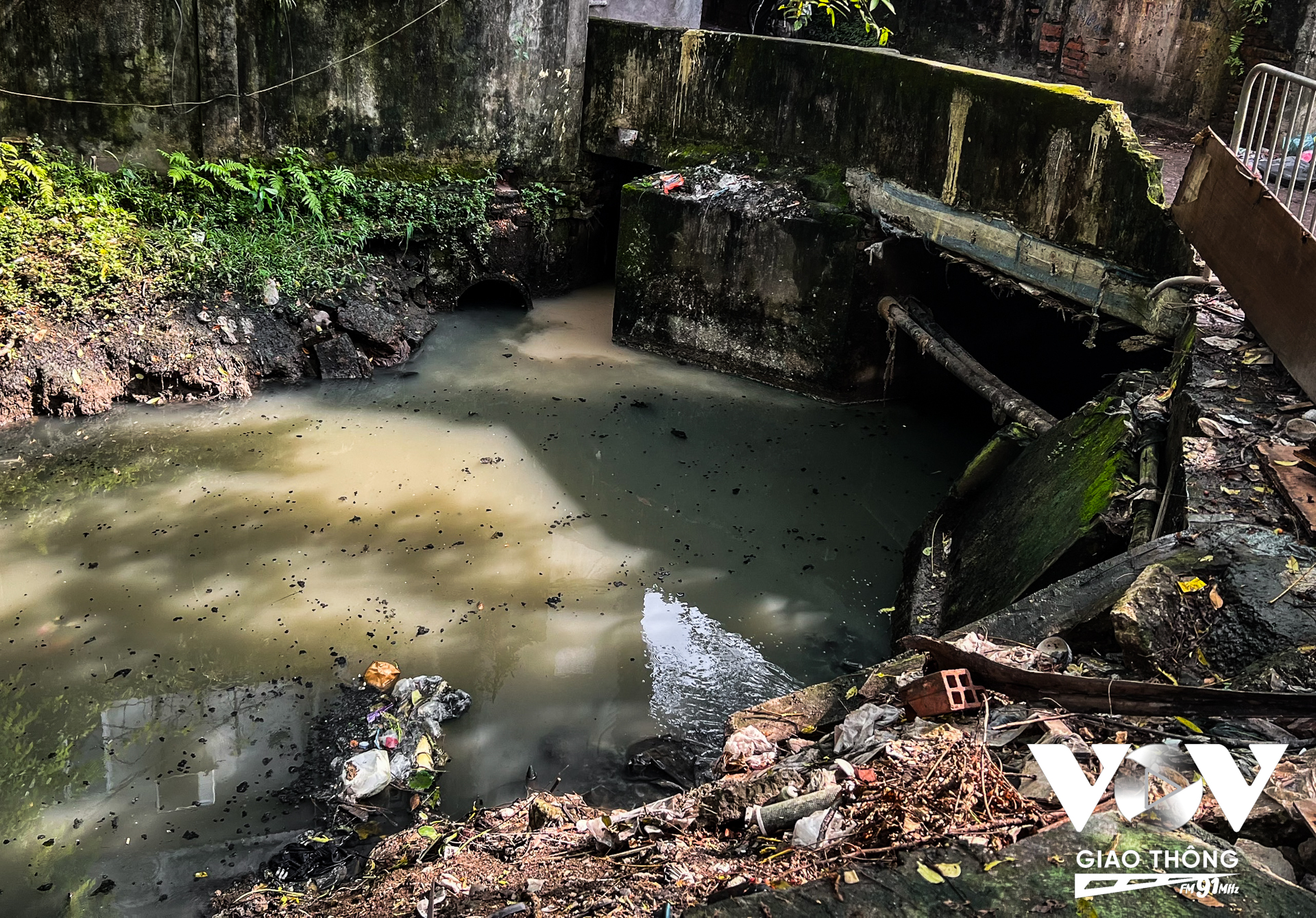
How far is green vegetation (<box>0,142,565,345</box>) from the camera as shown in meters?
7.01

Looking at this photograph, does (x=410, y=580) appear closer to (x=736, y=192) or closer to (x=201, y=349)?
(x=201, y=349)

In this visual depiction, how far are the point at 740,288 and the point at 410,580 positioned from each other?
388 cm

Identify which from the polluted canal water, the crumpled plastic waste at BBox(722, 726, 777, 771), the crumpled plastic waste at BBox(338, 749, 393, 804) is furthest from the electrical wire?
the crumpled plastic waste at BBox(722, 726, 777, 771)

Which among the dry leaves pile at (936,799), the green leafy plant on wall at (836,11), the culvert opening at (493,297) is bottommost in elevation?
the culvert opening at (493,297)

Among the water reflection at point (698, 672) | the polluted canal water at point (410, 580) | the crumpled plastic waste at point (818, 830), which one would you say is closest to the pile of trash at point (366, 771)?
the polluted canal water at point (410, 580)

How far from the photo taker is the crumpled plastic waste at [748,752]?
3.29m

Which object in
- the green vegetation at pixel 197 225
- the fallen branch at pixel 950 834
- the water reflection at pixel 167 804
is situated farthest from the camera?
the green vegetation at pixel 197 225

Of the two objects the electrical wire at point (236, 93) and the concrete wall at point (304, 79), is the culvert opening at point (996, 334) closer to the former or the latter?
the concrete wall at point (304, 79)

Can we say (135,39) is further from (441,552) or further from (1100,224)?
(1100,224)

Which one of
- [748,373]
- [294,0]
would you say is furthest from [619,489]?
[294,0]

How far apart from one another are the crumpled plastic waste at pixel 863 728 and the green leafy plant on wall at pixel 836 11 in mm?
7744

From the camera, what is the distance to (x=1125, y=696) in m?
2.77

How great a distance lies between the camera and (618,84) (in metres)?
8.91

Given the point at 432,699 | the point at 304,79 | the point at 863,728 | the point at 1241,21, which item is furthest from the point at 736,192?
the point at 863,728
